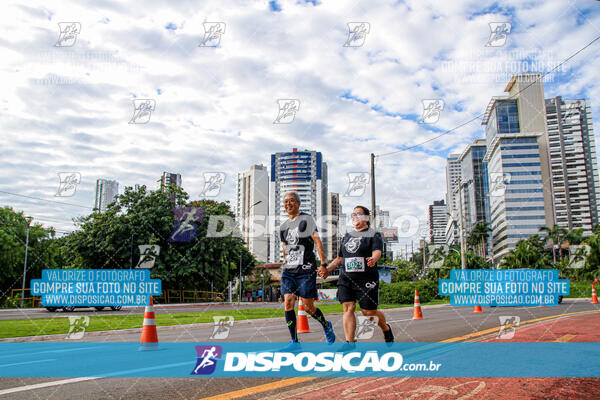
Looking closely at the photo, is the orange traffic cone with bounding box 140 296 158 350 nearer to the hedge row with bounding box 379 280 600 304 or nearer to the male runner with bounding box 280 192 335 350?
the male runner with bounding box 280 192 335 350

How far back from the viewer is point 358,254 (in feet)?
16.0

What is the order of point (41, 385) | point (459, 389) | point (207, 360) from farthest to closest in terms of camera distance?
point (207, 360), point (41, 385), point (459, 389)

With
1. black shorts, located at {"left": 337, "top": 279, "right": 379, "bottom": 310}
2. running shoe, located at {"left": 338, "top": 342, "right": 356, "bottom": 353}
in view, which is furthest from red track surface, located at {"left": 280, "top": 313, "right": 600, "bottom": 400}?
black shorts, located at {"left": 337, "top": 279, "right": 379, "bottom": 310}

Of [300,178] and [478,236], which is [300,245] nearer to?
[478,236]

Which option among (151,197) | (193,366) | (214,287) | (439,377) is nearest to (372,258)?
(439,377)

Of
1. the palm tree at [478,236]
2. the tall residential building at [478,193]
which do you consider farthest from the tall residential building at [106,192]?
the tall residential building at [478,193]

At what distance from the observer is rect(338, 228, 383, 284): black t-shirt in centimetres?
482

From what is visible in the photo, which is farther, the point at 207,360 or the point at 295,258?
the point at 295,258

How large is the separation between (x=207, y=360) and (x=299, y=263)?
1.41 metres

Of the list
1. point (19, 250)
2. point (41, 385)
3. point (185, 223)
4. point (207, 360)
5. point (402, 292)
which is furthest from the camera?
point (185, 223)

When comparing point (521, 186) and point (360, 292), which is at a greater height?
point (521, 186)

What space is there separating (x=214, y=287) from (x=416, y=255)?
99.3m

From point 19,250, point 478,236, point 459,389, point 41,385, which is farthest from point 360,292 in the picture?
point 478,236

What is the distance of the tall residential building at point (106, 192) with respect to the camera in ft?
120
